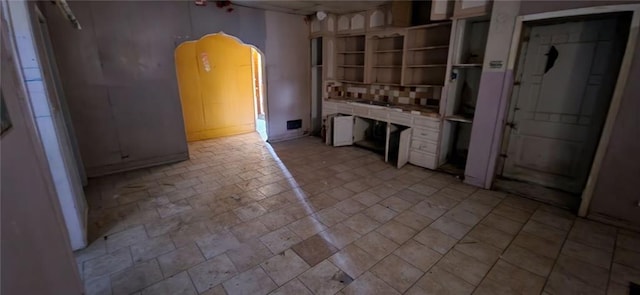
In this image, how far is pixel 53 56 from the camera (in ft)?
10.9

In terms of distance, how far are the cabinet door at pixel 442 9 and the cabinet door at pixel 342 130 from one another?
2.10 m

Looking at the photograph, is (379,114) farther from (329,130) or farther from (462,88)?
(462,88)

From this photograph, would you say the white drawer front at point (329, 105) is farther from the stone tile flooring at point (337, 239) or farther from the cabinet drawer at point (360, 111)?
the stone tile flooring at point (337, 239)

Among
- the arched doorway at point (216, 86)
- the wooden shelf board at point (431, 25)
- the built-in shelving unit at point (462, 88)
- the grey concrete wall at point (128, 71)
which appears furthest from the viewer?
the arched doorway at point (216, 86)

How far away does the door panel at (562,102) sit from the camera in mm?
2930

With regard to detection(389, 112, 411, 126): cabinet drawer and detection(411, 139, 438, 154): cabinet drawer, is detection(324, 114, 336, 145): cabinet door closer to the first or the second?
detection(389, 112, 411, 126): cabinet drawer

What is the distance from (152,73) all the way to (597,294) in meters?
5.18

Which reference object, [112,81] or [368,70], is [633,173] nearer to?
[368,70]

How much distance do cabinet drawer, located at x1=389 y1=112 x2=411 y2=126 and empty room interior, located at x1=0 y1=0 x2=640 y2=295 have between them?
1.3 inches

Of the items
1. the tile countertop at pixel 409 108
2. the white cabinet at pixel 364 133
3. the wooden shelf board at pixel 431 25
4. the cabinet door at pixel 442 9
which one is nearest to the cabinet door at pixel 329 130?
the white cabinet at pixel 364 133

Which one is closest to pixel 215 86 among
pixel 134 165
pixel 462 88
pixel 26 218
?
pixel 134 165

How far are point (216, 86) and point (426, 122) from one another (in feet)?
13.1

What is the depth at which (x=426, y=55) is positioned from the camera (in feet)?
14.7

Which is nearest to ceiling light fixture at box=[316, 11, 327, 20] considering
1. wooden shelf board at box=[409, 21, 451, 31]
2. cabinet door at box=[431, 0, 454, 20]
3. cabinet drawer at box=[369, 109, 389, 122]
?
wooden shelf board at box=[409, 21, 451, 31]
